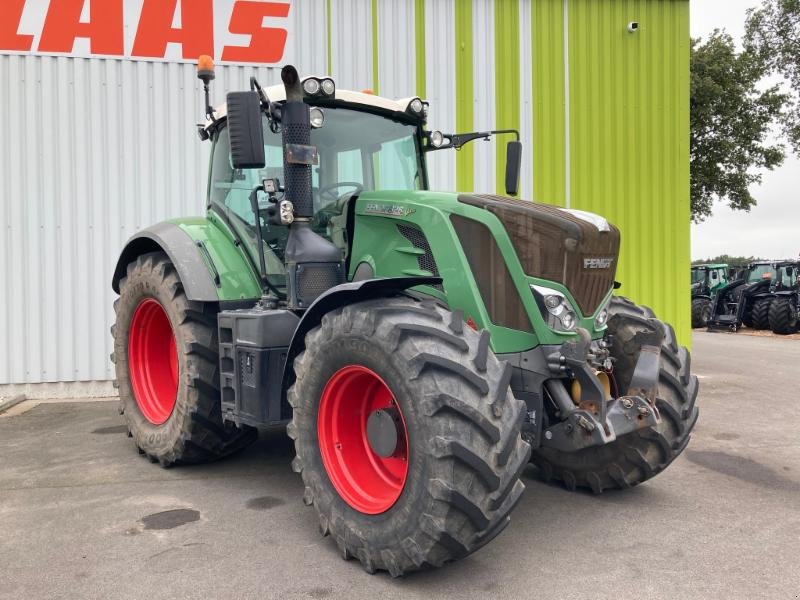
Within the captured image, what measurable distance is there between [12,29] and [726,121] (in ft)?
63.0

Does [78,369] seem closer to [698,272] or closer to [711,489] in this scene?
[711,489]

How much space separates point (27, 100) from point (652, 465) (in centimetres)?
733

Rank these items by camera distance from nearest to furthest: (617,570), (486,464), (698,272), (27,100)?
(486,464) → (617,570) → (27,100) → (698,272)

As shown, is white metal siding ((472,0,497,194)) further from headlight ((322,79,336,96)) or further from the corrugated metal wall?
headlight ((322,79,336,96))

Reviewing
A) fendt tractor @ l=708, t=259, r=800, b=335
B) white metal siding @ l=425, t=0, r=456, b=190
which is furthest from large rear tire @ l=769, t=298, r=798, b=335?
white metal siding @ l=425, t=0, r=456, b=190

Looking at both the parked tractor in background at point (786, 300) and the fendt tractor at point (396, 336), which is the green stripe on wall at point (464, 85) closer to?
the fendt tractor at point (396, 336)

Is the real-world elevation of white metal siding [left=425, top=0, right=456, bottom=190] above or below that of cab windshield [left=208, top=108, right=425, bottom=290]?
above

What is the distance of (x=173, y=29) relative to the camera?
7.89m

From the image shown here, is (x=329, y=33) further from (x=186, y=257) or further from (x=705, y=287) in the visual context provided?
(x=705, y=287)

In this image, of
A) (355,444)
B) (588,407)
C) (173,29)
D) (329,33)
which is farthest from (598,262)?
(173,29)

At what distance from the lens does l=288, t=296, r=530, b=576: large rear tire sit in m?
2.88

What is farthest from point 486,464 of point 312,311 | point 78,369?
point 78,369

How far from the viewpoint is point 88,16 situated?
25.2 ft

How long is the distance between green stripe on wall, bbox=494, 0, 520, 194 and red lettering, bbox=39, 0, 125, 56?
4.39m
